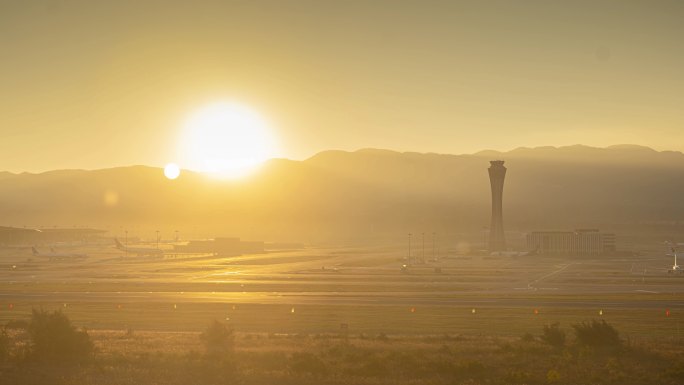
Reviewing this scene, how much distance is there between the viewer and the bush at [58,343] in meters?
37.6

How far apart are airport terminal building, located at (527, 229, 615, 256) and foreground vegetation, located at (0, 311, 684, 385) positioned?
144486 mm

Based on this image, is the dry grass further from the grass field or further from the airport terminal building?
the airport terminal building

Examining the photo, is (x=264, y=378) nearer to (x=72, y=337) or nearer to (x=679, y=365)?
(x=72, y=337)

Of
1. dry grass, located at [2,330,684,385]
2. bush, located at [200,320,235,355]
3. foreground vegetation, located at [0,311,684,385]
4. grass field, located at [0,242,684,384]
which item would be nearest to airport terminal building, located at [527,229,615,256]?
grass field, located at [0,242,684,384]

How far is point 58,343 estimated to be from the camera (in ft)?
125

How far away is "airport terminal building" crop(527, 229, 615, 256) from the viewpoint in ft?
607

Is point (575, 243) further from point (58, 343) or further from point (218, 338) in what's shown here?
point (58, 343)

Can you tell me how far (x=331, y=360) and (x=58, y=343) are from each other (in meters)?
15.3

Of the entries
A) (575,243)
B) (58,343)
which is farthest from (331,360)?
(575,243)

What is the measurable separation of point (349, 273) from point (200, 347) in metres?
78.2

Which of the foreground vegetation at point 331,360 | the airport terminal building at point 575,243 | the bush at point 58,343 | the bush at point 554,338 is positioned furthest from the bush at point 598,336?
the airport terminal building at point 575,243

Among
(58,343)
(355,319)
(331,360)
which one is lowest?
(355,319)

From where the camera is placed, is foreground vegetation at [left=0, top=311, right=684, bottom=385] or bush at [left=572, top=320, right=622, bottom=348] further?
Result: bush at [left=572, top=320, right=622, bottom=348]

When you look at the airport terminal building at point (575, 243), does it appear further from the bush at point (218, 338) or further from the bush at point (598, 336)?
the bush at point (218, 338)
